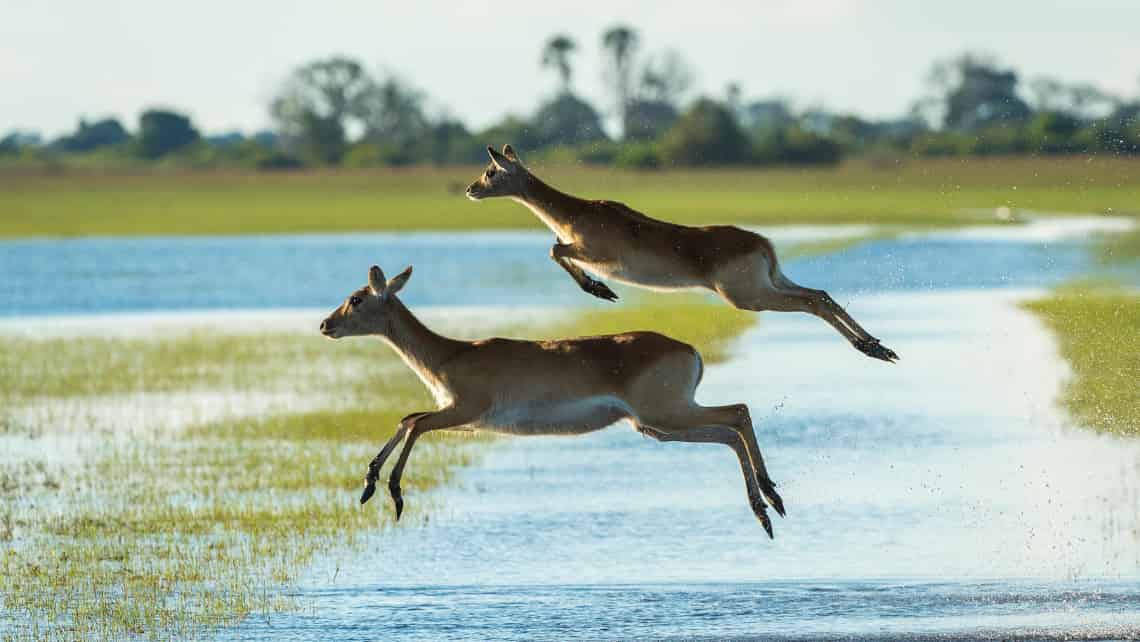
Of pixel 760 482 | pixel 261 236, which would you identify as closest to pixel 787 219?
pixel 261 236

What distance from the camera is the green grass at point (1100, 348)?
3200cm

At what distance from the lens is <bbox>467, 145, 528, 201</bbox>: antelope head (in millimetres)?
14070

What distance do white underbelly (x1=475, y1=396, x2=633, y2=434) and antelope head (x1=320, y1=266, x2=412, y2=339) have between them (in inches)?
40.7

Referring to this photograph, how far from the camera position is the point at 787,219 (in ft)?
340

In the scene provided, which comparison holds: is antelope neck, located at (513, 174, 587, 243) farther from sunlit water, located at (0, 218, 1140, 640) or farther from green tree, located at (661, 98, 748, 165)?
green tree, located at (661, 98, 748, 165)

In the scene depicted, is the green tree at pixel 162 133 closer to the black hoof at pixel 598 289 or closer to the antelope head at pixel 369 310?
the antelope head at pixel 369 310

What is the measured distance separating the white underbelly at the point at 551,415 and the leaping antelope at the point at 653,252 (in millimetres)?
704

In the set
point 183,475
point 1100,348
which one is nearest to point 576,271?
point 183,475

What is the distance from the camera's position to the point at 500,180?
14164 mm

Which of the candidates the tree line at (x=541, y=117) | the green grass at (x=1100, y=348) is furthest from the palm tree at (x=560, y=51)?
the green grass at (x=1100, y=348)

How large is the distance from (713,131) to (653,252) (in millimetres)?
124062

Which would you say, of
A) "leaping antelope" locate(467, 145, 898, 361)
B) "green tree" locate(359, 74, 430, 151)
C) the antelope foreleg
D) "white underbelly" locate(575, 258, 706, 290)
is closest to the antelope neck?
"leaping antelope" locate(467, 145, 898, 361)

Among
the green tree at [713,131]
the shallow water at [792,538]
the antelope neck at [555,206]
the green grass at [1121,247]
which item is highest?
the green tree at [713,131]

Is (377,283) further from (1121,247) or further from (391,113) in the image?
(391,113)
